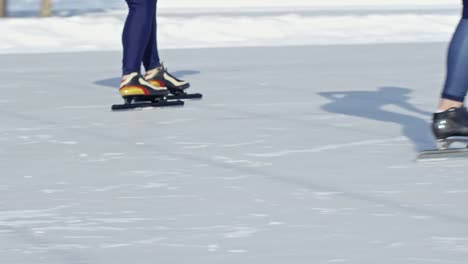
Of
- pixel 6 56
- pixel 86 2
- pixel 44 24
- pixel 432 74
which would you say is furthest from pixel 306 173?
pixel 86 2

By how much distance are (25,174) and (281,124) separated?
220 centimetres

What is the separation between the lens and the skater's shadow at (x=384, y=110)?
7.50 m

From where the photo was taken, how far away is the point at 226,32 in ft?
59.7

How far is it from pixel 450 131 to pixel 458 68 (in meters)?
0.30

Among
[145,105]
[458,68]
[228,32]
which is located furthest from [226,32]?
[458,68]

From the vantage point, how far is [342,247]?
4480 mm

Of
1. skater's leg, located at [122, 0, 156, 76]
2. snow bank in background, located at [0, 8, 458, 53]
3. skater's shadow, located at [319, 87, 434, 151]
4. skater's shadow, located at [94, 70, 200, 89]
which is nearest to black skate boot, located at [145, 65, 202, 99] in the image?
skater's leg, located at [122, 0, 156, 76]

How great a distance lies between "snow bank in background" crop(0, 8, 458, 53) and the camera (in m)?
16.4

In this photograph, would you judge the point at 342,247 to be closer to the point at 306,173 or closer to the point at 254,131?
the point at 306,173

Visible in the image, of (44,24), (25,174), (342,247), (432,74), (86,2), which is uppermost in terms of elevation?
(342,247)

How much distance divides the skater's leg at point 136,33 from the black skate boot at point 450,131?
9.60 ft

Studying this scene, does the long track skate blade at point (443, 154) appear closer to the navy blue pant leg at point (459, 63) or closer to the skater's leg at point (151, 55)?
the navy blue pant leg at point (459, 63)

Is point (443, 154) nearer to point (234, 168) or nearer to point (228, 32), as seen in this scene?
point (234, 168)

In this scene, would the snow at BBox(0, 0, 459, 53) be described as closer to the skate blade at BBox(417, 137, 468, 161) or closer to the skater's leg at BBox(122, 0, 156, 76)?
the skater's leg at BBox(122, 0, 156, 76)
